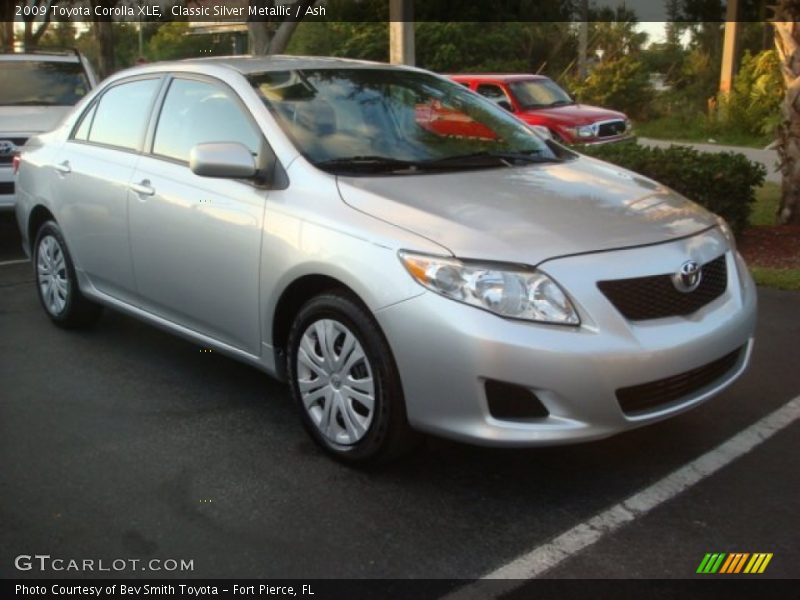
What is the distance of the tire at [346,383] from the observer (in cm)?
351

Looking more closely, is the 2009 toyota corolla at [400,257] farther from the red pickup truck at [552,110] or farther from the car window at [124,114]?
the red pickup truck at [552,110]

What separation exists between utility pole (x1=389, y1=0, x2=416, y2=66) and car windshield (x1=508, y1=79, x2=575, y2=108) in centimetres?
205

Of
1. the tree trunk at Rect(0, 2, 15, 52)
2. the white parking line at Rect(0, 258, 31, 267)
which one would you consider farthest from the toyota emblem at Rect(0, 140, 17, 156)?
the tree trunk at Rect(0, 2, 15, 52)

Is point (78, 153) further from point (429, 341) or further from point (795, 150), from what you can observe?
point (795, 150)

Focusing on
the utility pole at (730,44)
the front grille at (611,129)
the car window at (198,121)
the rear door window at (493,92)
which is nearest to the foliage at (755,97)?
the utility pole at (730,44)

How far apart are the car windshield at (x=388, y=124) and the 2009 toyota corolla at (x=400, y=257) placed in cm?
1

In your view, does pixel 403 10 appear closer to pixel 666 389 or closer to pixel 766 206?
pixel 766 206

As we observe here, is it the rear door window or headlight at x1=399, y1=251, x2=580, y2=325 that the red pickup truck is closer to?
the rear door window

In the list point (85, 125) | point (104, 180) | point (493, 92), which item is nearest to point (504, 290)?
point (104, 180)

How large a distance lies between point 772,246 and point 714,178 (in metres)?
0.86

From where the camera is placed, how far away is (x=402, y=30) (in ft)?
53.1

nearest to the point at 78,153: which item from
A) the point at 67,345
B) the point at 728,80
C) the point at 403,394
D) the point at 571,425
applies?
the point at 67,345
